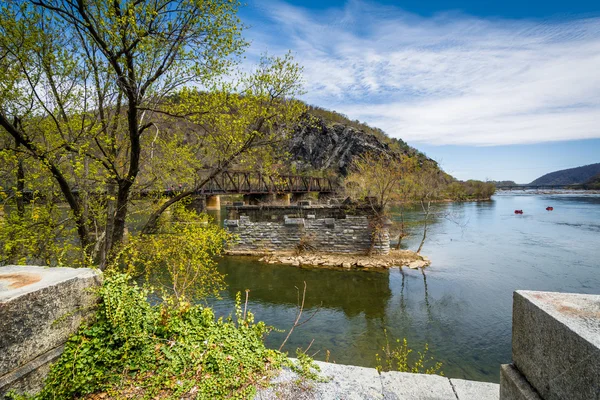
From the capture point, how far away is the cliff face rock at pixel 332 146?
7381 centimetres

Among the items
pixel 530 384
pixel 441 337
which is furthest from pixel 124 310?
pixel 441 337

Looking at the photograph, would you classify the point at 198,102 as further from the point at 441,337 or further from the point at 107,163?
the point at 441,337

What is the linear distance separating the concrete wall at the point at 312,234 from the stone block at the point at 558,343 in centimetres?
1427

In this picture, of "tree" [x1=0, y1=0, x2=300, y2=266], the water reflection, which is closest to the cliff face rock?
the water reflection

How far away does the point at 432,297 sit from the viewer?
11.5 metres

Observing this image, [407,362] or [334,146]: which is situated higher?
[334,146]

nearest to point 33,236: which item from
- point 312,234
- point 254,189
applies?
point 312,234

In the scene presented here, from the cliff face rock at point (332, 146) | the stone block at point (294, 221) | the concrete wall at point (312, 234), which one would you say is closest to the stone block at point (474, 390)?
the concrete wall at point (312, 234)

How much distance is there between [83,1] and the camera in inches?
240

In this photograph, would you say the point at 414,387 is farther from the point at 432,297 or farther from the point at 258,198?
the point at 258,198

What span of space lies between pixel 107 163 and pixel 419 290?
37.2 ft

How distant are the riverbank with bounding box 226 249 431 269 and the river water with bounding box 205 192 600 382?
564mm

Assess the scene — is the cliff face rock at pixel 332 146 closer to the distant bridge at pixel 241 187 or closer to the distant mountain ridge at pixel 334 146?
the distant mountain ridge at pixel 334 146

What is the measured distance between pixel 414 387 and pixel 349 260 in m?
12.9
